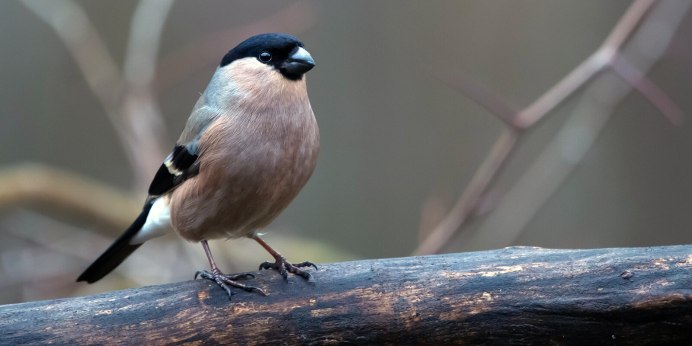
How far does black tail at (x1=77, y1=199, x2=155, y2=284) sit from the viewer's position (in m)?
3.36

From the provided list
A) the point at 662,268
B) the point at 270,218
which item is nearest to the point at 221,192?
the point at 270,218

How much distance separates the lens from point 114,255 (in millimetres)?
3432

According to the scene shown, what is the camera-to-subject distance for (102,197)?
467 centimetres

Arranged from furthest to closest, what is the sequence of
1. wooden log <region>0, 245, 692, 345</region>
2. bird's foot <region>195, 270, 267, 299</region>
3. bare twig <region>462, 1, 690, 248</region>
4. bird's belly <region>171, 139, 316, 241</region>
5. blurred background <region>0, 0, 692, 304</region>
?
1. blurred background <region>0, 0, 692, 304</region>
2. bare twig <region>462, 1, 690, 248</region>
3. bird's belly <region>171, 139, 316, 241</region>
4. bird's foot <region>195, 270, 267, 299</region>
5. wooden log <region>0, 245, 692, 345</region>

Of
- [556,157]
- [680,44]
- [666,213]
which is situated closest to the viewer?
[556,157]

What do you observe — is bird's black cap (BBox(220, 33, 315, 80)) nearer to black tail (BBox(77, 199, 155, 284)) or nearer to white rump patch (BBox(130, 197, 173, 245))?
white rump patch (BBox(130, 197, 173, 245))

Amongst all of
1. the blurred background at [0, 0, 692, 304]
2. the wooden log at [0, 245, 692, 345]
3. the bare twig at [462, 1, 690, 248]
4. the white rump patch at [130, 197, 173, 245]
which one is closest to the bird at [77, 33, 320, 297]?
the white rump patch at [130, 197, 173, 245]

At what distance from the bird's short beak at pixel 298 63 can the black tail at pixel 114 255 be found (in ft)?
2.95

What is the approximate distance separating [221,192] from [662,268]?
1.52 m

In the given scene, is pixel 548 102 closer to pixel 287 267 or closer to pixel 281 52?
pixel 281 52

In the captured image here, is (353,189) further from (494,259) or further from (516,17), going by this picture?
(494,259)

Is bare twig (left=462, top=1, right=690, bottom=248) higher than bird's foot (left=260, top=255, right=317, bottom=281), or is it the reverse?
bare twig (left=462, top=1, right=690, bottom=248)

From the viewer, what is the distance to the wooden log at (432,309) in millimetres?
2279

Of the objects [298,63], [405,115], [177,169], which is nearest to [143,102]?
[177,169]
